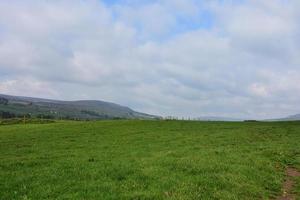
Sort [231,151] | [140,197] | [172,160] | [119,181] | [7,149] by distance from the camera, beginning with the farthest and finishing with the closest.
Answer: [7,149], [231,151], [172,160], [119,181], [140,197]

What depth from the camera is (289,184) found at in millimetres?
22172

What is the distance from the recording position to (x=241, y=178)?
21000 mm

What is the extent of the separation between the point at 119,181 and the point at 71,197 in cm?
348

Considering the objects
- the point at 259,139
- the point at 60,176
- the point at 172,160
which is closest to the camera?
the point at 60,176

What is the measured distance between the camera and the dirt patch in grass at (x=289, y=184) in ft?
63.7

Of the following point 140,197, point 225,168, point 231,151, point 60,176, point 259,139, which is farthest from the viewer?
point 259,139

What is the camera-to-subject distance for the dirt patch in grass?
764 inches

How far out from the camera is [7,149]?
38.6 meters

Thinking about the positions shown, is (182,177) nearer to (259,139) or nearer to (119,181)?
(119,181)

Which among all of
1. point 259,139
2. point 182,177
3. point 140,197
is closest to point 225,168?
point 182,177

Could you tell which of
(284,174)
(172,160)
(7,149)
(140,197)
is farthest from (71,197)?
(7,149)

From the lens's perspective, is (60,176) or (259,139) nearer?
(60,176)

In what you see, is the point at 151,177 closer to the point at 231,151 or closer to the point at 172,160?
the point at 172,160

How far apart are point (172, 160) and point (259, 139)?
21699 mm
